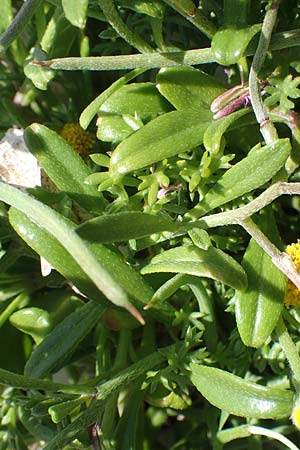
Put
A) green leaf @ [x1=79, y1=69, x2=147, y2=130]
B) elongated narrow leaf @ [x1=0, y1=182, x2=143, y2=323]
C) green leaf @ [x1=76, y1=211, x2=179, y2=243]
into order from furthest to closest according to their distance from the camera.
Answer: green leaf @ [x1=79, y1=69, x2=147, y2=130] < green leaf @ [x1=76, y1=211, x2=179, y2=243] < elongated narrow leaf @ [x1=0, y1=182, x2=143, y2=323]

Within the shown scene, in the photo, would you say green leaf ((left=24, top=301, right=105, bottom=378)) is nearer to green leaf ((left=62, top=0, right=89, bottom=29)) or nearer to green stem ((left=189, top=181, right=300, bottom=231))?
green stem ((left=189, top=181, right=300, bottom=231))

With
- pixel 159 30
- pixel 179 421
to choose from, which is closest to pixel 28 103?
pixel 159 30

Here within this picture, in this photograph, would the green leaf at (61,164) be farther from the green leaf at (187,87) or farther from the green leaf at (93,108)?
the green leaf at (187,87)

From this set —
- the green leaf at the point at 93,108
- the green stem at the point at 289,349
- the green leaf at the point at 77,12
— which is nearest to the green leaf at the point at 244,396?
the green stem at the point at 289,349

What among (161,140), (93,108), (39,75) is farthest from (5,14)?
(161,140)

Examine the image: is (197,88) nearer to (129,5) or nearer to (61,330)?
(129,5)

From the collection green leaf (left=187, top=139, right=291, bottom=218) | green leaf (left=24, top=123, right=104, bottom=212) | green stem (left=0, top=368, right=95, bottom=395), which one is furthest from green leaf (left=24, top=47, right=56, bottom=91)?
green stem (left=0, top=368, right=95, bottom=395)
